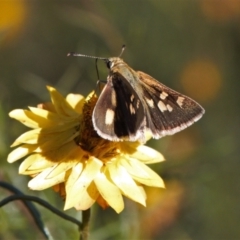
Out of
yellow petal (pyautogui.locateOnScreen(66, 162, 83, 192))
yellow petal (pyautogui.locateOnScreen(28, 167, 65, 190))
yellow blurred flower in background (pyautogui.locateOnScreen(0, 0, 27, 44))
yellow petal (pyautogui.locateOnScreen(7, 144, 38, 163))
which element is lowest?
yellow petal (pyautogui.locateOnScreen(66, 162, 83, 192))

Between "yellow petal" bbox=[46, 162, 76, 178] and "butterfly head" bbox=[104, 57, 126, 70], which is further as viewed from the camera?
"butterfly head" bbox=[104, 57, 126, 70]

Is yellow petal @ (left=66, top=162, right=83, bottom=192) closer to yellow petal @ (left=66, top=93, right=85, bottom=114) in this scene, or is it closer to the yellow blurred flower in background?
yellow petal @ (left=66, top=93, right=85, bottom=114)

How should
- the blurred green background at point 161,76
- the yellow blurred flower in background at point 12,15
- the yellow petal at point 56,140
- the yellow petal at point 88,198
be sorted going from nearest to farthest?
1. the yellow petal at point 88,198
2. the yellow petal at point 56,140
3. the blurred green background at point 161,76
4. the yellow blurred flower in background at point 12,15

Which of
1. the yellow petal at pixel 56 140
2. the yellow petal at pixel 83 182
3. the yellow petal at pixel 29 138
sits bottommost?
the yellow petal at pixel 83 182

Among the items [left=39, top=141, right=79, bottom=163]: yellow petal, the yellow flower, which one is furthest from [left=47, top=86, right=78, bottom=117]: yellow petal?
[left=39, top=141, right=79, bottom=163]: yellow petal

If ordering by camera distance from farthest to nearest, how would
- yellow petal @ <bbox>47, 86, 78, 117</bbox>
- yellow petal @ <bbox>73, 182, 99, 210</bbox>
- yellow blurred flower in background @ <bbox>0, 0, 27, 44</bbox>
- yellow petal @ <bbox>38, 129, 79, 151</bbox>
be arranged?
yellow blurred flower in background @ <bbox>0, 0, 27, 44</bbox> → yellow petal @ <bbox>47, 86, 78, 117</bbox> → yellow petal @ <bbox>38, 129, 79, 151</bbox> → yellow petal @ <bbox>73, 182, 99, 210</bbox>

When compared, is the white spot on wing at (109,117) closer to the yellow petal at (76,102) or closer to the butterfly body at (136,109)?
the butterfly body at (136,109)

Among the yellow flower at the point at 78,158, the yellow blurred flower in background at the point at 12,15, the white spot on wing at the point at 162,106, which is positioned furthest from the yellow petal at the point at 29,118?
the yellow blurred flower in background at the point at 12,15

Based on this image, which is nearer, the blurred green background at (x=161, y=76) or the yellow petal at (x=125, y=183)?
the yellow petal at (x=125, y=183)
